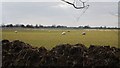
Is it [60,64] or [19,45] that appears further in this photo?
[19,45]

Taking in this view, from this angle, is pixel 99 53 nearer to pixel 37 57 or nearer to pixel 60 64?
pixel 60 64

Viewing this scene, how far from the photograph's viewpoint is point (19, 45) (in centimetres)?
1049

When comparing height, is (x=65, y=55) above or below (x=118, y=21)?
below

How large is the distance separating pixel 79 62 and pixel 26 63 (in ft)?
4.89

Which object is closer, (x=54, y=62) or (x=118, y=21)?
(x=54, y=62)

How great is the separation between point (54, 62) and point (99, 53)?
1.33m

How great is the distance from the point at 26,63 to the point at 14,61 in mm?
444

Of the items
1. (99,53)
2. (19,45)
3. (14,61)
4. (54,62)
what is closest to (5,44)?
(19,45)

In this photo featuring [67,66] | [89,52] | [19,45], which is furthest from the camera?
[19,45]

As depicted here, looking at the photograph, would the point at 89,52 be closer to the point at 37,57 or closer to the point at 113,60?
the point at 113,60

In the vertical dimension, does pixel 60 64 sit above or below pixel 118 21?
below

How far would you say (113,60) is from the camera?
9180 millimetres

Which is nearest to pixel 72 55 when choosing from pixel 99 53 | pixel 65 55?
pixel 65 55

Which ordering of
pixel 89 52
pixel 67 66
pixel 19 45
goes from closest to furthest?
pixel 67 66, pixel 89 52, pixel 19 45
